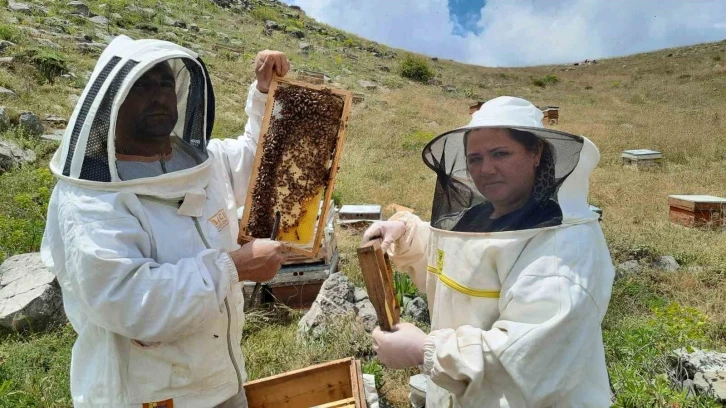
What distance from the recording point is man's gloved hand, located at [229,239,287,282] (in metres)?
2.06

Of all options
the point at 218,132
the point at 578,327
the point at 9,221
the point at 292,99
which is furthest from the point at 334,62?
the point at 578,327

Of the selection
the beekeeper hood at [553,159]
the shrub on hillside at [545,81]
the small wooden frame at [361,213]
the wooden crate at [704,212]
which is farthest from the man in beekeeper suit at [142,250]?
the shrub on hillside at [545,81]

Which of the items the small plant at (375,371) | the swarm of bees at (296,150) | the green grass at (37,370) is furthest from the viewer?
the small plant at (375,371)

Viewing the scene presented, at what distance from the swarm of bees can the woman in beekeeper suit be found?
91 cm

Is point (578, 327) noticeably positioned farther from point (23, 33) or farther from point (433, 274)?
point (23, 33)

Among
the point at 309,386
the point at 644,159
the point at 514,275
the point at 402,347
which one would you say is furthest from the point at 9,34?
the point at 644,159

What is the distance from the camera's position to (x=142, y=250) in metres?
1.87

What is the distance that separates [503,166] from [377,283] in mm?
709

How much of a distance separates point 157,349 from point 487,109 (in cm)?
171

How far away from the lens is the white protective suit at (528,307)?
1.56 meters

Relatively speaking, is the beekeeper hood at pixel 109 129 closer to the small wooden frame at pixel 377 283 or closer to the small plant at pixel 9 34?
the small wooden frame at pixel 377 283

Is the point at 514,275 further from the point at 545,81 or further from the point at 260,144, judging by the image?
the point at 545,81

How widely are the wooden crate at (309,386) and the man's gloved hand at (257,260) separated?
3.37 ft

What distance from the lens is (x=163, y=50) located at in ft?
6.54
